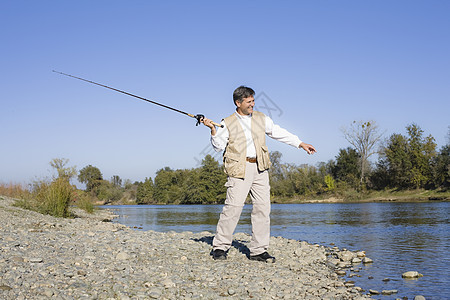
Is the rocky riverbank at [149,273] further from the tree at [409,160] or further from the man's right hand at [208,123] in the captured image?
the tree at [409,160]

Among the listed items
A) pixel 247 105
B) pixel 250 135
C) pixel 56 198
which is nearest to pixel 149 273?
pixel 250 135

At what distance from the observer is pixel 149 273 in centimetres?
403

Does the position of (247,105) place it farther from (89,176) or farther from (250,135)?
(89,176)

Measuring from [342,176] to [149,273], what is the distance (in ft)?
147

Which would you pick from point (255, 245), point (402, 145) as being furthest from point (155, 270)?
point (402, 145)

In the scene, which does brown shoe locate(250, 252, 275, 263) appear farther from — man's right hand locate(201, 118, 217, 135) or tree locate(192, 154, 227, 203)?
tree locate(192, 154, 227, 203)

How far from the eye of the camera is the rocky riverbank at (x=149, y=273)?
330cm

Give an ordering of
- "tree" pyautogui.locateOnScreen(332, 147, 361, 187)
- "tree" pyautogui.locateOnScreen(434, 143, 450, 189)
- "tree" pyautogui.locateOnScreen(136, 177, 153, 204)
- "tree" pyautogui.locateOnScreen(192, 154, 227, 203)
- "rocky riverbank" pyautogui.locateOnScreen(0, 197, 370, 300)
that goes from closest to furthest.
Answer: "rocky riverbank" pyautogui.locateOnScreen(0, 197, 370, 300), "tree" pyautogui.locateOnScreen(434, 143, 450, 189), "tree" pyautogui.locateOnScreen(332, 147, 361, 187), "tree" pyautogui.locateOnScreen(192, 154, 227, 203), "tree" pyautogui.locateOnScreen(136, 177, 153, 204)

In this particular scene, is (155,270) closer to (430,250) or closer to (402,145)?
(430,250)

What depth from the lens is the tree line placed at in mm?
37969

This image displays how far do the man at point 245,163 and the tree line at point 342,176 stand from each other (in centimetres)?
→ 3471

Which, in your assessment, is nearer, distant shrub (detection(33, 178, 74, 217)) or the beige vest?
the beige vest

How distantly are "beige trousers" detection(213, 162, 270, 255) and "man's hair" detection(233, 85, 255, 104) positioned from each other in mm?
835

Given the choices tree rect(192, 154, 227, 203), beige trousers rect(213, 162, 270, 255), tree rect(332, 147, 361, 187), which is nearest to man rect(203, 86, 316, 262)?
beige trousers rect(213, 162, 270, 255)
